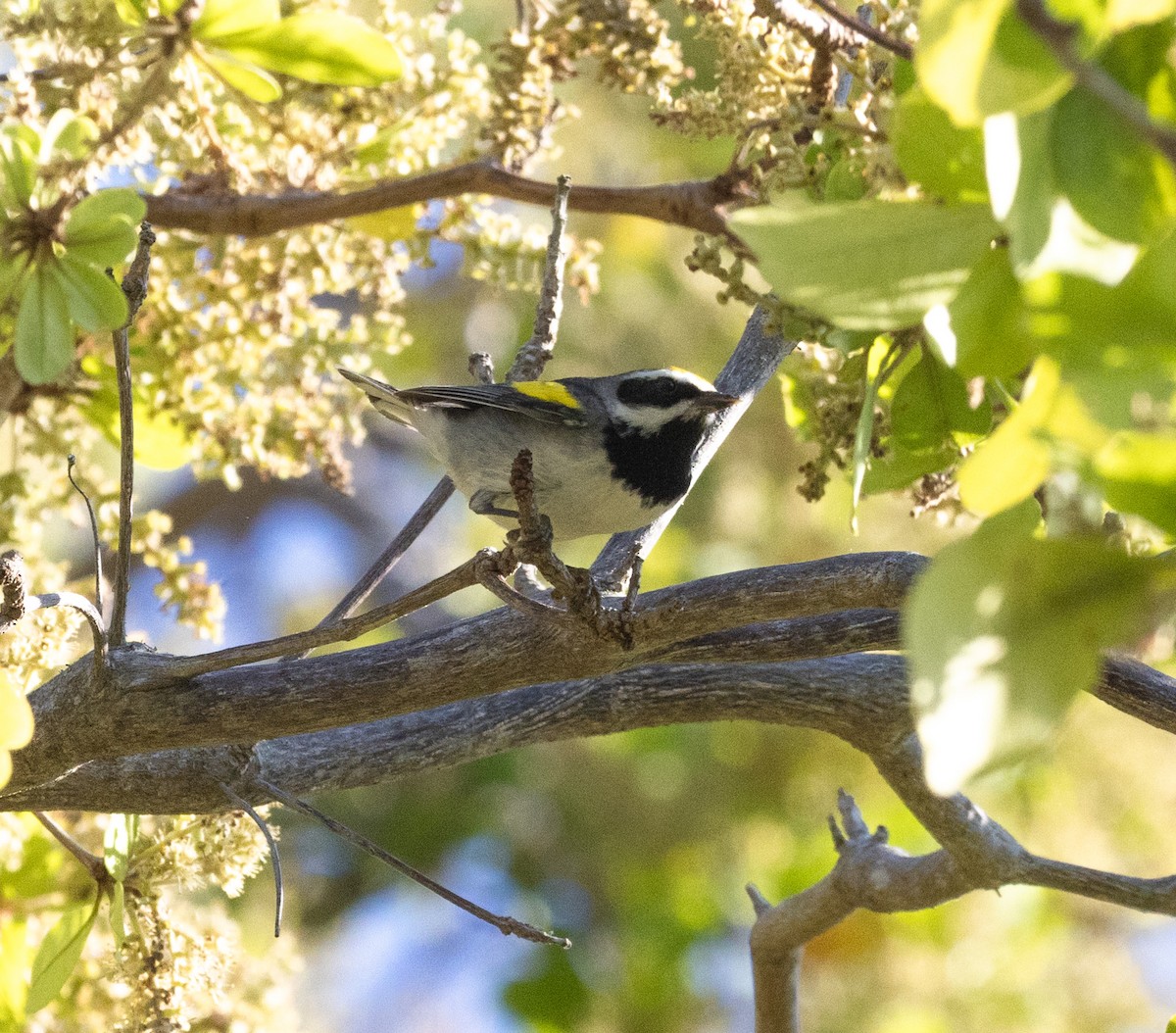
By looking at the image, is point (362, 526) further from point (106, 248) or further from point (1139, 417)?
point (1139, 417)

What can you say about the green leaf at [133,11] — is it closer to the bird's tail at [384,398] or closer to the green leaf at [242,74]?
the green leaf at [242,74]

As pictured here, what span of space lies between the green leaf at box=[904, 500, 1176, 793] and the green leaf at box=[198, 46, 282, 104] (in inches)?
37.2

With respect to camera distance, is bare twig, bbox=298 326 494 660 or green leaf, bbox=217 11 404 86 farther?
bare twig, bbox=298 326 494 660

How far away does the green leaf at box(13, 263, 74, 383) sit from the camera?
3.54ft

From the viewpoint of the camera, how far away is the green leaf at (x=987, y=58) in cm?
42

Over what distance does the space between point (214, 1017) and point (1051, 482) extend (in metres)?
1.41

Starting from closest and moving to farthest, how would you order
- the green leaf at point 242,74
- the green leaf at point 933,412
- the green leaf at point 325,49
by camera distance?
the green leaf at point 933,412 → the green leaf at point 325,49 → the green leaf at point 242,74

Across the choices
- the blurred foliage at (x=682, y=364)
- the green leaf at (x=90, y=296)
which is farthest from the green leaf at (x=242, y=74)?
the green leaf at (x=90, y=296)

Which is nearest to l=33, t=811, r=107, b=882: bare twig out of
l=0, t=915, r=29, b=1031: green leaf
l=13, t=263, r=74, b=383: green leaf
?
l=0, t=915, r=29, b=1031: green leaf

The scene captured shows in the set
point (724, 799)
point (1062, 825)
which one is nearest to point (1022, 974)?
point (1062, 825)

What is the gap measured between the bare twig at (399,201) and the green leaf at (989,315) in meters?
0.97

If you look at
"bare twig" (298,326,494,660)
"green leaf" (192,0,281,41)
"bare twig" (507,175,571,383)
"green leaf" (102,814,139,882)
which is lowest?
"green leaf" (102,814,139,882)

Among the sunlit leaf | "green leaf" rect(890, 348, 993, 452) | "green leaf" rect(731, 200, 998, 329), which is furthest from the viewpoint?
the sunlit leaf

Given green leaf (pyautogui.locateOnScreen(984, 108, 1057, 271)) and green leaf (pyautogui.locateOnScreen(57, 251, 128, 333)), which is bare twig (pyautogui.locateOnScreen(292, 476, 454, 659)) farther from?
green leaf (pyautogui.locateOnScreen(984, 108, 1057, 271))
